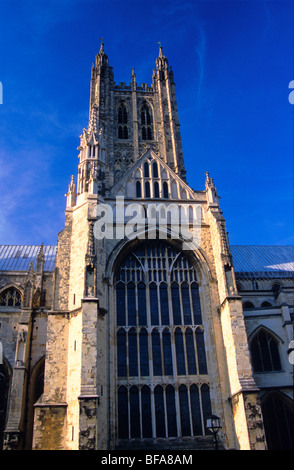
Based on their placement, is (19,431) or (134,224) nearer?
(19,431)

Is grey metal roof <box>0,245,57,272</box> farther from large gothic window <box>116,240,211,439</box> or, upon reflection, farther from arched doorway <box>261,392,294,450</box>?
arched doorway <box>261,392,294,450</box>

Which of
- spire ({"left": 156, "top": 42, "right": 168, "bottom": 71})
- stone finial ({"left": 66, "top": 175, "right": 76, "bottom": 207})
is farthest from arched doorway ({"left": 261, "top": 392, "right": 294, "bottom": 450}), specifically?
spire ({"left": 156, "top": 42, "right": 168, "bottom": 71})

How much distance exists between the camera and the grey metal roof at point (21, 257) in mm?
30000

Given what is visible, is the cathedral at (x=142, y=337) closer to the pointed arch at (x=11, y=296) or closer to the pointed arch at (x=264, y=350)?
the pointed arch at (x=264, y=350)

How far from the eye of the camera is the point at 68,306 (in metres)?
18.8

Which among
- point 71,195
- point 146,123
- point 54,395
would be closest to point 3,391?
point 54,395

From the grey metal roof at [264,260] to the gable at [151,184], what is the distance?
986 cm

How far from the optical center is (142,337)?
18797 mm

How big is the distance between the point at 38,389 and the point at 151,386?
217 inches

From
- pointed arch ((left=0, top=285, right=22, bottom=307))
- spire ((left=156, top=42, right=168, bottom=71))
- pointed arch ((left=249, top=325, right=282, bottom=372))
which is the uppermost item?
spire ((left=156, top=42, right=168, bottom=71))

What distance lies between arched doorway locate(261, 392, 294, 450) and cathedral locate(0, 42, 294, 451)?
0.15 ft

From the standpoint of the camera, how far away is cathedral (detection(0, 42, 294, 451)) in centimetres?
1656

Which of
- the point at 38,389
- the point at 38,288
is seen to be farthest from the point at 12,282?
the point at 38,389
